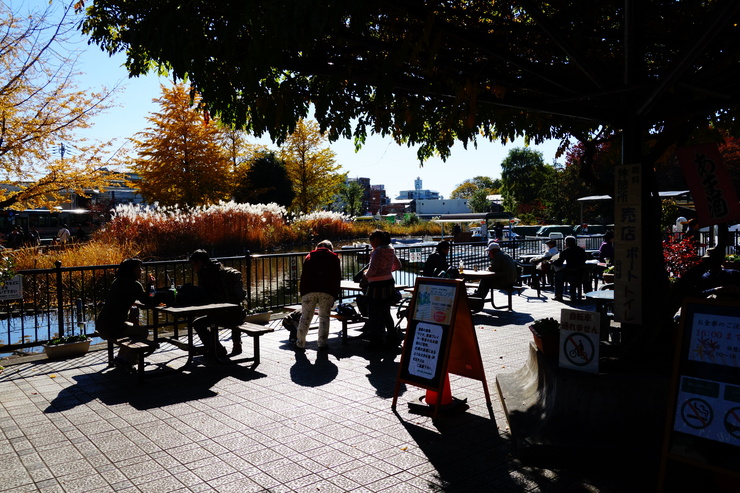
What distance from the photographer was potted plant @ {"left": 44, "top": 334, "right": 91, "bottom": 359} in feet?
27.4

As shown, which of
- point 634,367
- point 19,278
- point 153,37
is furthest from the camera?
point 19,278

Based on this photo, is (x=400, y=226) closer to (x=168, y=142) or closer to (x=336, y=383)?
(x=168, y=142)

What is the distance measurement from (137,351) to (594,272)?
39.9 feet

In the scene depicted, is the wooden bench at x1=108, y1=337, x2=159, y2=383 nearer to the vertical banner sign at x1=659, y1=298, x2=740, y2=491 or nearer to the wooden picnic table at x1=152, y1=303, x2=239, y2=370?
the wooden picnic table at x1=152, y1=303, x2=239, y2=370

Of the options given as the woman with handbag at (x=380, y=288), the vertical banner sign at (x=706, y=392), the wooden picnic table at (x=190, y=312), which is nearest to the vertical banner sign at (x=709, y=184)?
the vertical banner sign at (x=706, y=392)

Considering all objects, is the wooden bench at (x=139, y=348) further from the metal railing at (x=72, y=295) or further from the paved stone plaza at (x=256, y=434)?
the metal railing at (x=72, y=295)

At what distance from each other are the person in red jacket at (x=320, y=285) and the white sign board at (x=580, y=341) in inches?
167

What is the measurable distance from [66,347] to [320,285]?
381 centimetres

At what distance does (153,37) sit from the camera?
167 inches

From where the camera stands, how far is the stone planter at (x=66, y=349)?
833 centimetres

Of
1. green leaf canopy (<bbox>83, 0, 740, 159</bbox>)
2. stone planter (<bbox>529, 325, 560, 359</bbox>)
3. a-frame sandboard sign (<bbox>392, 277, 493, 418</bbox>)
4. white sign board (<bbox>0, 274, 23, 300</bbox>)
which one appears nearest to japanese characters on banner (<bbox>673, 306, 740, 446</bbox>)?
stone planter (<bbox>529, 325, 560, 359</bbox>)

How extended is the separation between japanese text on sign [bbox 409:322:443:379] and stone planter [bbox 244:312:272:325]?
5.53 m

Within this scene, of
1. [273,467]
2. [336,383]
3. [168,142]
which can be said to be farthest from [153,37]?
[168,142]

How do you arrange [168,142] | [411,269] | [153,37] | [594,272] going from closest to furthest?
1. [153,37]
2. [594,272]
3. [411,269]
4. [168,142]
